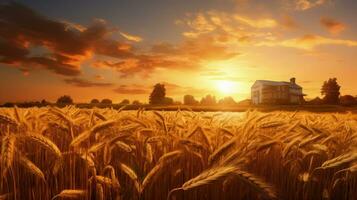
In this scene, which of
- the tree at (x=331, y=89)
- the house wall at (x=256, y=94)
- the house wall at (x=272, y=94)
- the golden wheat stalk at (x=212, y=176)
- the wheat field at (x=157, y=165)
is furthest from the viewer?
the tree at (x=331, y=89)

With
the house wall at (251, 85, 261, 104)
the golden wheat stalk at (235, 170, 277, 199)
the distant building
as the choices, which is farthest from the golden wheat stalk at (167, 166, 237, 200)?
the house wall at (251, 85, 261, 104)

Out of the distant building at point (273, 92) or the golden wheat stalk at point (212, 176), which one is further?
the distant building at point (273, 92)

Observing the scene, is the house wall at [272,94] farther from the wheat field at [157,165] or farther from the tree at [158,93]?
the wheat field at [157,165]

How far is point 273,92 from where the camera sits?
7138cm

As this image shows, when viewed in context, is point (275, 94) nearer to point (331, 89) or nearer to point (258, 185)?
point (331, 89)

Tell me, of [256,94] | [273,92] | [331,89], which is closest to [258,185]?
[256,94]

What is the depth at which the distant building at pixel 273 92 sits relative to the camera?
69.2m

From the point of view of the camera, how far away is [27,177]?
3.31 metres

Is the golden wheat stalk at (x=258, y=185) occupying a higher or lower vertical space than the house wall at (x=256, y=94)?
lower

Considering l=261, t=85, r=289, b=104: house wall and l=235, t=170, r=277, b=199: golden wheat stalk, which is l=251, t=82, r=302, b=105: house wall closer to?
l=261, t=85, r=289, b=104: house wall

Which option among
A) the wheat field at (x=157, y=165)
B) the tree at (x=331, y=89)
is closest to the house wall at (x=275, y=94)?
the tree at (x=331, y=89)

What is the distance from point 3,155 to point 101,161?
3.45 ft

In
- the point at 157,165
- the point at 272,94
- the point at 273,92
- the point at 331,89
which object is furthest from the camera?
the point at 331,89

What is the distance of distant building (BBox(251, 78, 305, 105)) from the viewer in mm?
69250
